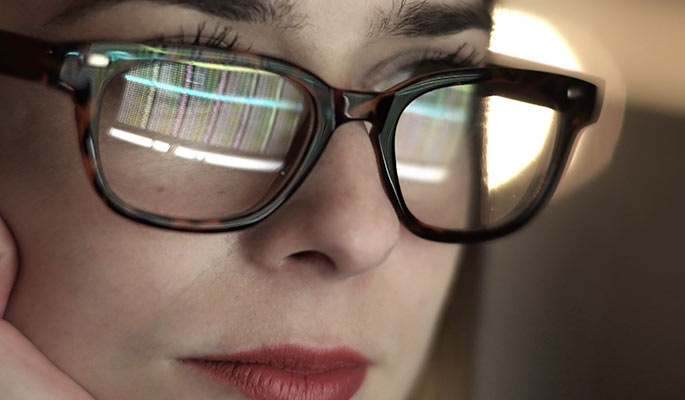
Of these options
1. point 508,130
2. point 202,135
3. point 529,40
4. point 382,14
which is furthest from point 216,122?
point 529,40

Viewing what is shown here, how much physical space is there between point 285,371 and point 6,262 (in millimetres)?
189

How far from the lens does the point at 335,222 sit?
1.58 ft

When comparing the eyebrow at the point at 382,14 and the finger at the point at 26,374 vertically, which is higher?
the eyebrow at the point at 382,14

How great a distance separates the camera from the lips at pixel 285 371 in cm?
50

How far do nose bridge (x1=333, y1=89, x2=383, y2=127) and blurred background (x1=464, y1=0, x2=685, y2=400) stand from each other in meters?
0.28

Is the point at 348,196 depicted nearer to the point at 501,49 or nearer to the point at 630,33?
the point at 501,49

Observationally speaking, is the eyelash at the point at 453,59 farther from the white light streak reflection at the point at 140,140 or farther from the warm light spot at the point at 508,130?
the white light streak reflection at the point at 140,140

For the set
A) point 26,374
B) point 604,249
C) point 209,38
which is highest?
point 209,38

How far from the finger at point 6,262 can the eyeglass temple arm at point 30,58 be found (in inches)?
3.9

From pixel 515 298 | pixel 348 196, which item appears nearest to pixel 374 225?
pixel 348 196

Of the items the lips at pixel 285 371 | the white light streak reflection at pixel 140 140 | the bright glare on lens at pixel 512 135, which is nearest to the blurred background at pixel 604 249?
the bright glare on lens at pixel 512 135

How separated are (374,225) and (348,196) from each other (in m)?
0.02

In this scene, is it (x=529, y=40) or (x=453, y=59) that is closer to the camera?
(x=453, y=59)

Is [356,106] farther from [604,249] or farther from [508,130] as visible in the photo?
[604,249]
